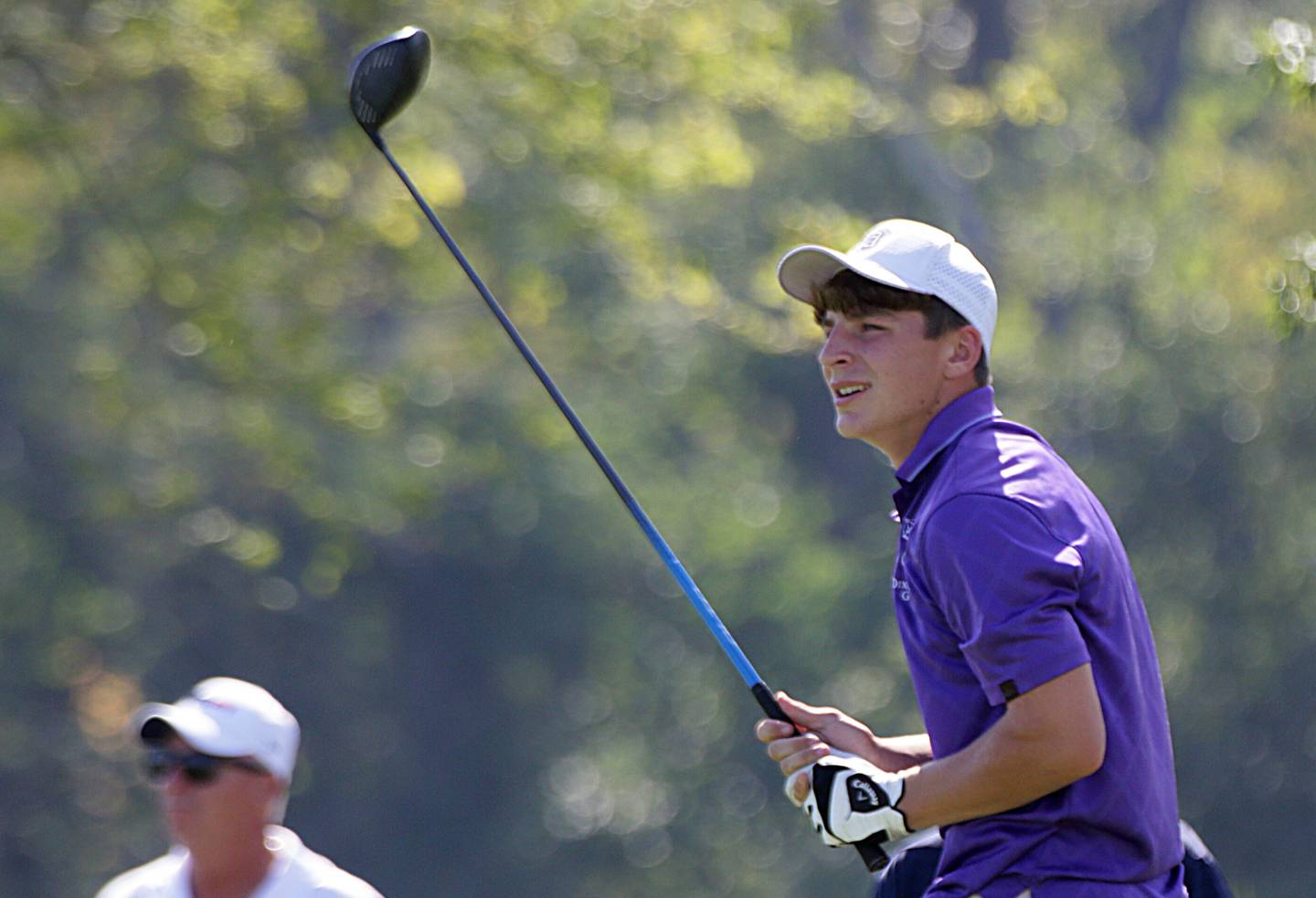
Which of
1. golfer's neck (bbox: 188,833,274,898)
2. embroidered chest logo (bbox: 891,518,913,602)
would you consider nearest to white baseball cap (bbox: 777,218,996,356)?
embroidered chest logo (bbox: 891,518,913,602)

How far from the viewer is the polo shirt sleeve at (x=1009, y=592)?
3096mm

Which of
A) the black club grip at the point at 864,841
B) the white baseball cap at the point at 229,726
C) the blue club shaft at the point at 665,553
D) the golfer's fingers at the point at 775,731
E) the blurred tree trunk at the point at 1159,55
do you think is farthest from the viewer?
the blurred tree trunk at the point at 1159,55

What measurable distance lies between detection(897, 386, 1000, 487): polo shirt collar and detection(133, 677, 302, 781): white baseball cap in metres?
1.37

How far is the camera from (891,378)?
11.7ft

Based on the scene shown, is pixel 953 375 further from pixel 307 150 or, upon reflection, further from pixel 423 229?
pixel 423 229

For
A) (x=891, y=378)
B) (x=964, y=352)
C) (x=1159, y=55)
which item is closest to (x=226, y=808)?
(x=891, y=378)

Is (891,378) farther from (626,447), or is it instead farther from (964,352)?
(626,447)

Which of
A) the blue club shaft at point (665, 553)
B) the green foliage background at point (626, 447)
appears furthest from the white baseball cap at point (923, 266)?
the green foliage background at point (626, 447)

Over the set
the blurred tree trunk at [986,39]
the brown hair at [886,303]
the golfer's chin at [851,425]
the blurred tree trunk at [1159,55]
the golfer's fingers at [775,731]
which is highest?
the brown hair at [886,303]

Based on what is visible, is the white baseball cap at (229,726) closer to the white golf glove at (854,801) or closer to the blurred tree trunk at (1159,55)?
the white golf glove at (854,801)

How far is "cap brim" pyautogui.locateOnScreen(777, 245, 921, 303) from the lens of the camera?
356 cm

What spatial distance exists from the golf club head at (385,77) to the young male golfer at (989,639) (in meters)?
1.59

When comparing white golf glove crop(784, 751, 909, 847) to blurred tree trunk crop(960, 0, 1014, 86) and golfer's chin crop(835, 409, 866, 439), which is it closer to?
golfer's chin crop(835, 409, 866, 439)

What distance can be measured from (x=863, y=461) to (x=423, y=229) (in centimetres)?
1256
